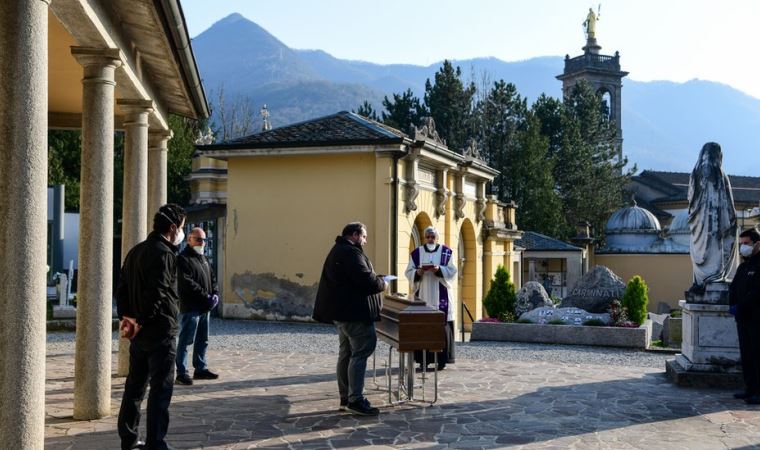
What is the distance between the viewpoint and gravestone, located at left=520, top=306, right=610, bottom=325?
17391 mm

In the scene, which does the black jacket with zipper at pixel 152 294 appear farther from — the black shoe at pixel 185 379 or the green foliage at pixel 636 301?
the green foliage at pixel 636 301

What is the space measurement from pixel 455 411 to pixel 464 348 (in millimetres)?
6547

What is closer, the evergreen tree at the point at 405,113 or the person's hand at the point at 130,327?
the person's hand at the point at 130,327

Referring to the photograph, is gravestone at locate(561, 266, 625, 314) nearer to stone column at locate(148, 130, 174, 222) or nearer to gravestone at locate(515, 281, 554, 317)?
gravestone at locate(515, 281, 554, 317)

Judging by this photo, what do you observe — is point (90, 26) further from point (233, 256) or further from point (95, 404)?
point (233, 256)

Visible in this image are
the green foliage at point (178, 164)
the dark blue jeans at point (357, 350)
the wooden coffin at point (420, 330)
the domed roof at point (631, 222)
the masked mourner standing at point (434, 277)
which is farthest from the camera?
the domed roof at point (631, 222)

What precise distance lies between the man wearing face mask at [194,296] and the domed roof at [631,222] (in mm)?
38761

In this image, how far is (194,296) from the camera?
9648 millimetres

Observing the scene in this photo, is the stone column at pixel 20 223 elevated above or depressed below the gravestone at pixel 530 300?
above

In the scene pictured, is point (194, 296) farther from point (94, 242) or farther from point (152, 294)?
point (152, 294)

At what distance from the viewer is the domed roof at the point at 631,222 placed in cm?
4553

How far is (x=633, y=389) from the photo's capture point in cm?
1064

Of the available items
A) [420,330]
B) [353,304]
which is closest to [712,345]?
[420,330]

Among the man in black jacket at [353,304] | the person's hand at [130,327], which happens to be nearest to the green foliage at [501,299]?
the man in black jacket at [353,304]
